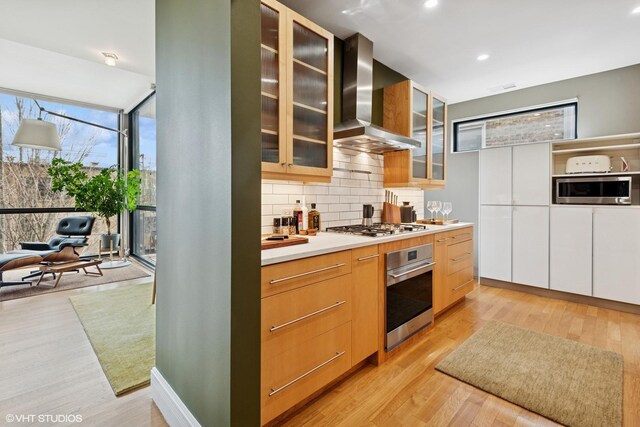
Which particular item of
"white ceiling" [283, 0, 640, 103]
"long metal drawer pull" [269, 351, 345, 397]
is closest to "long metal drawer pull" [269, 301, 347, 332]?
"long metal drawer pull" [269, 351, 345, 397]

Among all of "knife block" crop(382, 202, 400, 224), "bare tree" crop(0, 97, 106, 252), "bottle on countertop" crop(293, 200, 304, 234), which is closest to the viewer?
"bottle on countertop" crop(293, 200, 304, 234)

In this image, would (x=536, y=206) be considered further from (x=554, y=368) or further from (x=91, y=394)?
(x=91, y=394)

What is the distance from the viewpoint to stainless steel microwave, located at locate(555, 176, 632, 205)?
335 centimetres

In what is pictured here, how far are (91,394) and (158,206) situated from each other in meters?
1.29

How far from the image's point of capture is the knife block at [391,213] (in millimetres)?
3443

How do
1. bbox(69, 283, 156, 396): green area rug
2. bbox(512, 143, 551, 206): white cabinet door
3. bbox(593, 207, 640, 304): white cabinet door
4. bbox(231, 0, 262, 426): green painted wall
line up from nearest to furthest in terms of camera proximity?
1. bbox(231, 0, 262, 426): green painted wall
2. bbox(69, 283, 156, 396): green area rug
3. bbox(593, 207, 640, 304): white cabinet door
4. bbox(512, 143, 551, 206): white cabinet door

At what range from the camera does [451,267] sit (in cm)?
321

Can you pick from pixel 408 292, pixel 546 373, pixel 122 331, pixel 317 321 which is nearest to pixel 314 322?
pixel 317 321

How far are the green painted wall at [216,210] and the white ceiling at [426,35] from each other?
1425mm

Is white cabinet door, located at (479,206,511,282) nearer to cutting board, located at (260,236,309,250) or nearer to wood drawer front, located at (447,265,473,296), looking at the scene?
wood drawer front, located at (447,265,473,296)

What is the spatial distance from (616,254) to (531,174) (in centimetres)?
127

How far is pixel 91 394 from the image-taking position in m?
1.90

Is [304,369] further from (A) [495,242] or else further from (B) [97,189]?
(B) [97,189]

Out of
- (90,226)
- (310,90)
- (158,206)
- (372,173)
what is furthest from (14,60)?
(372,173)
